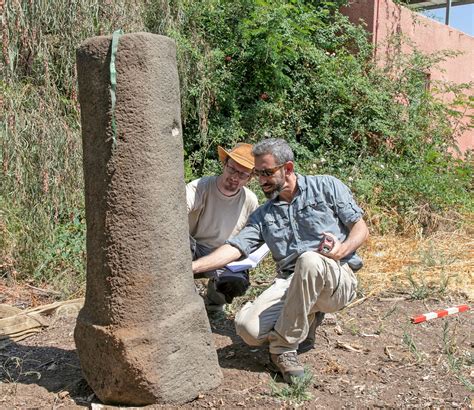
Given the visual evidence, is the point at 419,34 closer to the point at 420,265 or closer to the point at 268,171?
the point at 420,265

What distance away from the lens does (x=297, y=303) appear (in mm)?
3752

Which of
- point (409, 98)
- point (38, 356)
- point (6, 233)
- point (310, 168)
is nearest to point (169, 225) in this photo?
point (38, 356)

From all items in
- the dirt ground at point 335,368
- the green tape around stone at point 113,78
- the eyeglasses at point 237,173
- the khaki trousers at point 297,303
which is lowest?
the dirt ground at point 335,368

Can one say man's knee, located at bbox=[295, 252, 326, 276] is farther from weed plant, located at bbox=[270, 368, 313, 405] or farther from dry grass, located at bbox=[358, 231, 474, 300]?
dry grass, located at bbox=[358, 231, 474, 300]

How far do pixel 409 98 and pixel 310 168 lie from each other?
7.98 feet

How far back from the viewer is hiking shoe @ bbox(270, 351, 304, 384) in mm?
3715

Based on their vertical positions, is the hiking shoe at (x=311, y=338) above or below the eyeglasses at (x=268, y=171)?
below

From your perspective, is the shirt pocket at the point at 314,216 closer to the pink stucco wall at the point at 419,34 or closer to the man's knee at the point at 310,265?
the man's knee at the point at 310,265

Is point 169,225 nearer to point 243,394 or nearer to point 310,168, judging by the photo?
point 243,394

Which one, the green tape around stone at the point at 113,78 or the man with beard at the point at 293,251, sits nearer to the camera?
the green tape around stone at the point at 113,78

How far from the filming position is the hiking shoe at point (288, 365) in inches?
146

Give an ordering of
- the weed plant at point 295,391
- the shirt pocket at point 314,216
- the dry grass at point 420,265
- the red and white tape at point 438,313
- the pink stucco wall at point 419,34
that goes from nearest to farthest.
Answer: the weed plant at point 295,391
the shirt pocket at point 314,216
the red and white tape at point 438,313
the dry grass at point 420,265
the pink stucco wall at point 419,34

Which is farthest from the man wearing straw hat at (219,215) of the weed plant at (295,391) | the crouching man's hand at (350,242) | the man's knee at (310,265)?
the weed plant at (295,391)

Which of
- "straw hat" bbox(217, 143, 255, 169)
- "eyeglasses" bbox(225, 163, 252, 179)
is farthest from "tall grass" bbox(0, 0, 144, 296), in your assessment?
"straw hat" bbox(217, 143, 255, 169)
